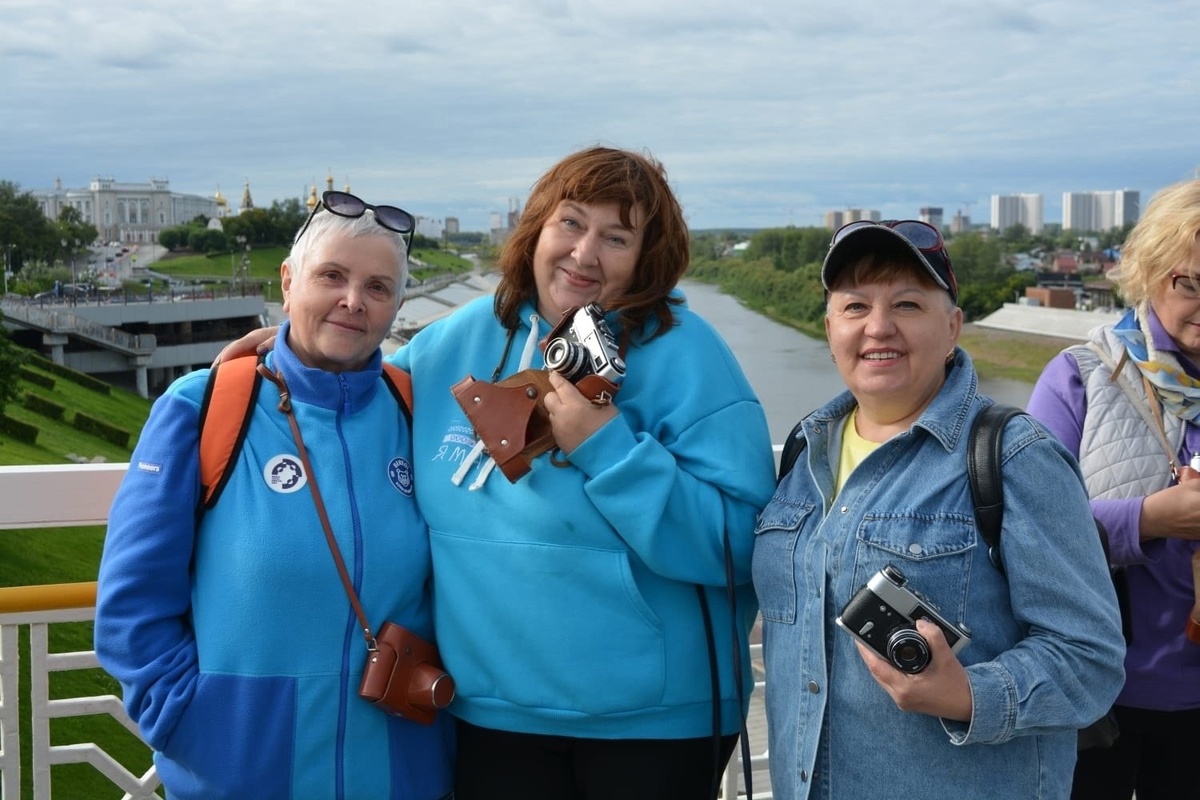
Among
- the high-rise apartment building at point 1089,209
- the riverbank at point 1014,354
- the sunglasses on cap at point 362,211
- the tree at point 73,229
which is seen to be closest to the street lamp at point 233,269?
the tree at point 73,229

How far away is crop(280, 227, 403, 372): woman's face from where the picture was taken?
187cm

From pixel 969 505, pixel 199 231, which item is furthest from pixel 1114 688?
pixel 199 231

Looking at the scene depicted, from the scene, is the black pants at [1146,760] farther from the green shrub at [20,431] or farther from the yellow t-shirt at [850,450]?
the green shrub at [20,431]

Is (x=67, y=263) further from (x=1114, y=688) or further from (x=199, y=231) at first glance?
(x=1114, y=688)

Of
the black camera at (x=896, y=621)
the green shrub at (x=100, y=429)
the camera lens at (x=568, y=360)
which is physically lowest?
the green shrub at (x=100, y=429)

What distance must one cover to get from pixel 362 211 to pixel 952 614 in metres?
1.17

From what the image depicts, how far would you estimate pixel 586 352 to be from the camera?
1.78 m

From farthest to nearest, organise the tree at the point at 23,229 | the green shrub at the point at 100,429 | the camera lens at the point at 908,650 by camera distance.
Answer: the tree at the point at 23,229
the green shrub at the point at 100,429
the camera lens at the point at 908,650

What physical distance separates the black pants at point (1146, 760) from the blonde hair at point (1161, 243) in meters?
0.77

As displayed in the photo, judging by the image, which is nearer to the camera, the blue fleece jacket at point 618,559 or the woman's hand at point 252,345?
the blue fleece jacket at point 618,559

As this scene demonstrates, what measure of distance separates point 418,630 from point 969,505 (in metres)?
0.97

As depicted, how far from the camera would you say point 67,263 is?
63.4 m

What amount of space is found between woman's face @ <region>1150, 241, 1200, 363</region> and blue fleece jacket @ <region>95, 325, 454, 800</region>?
1450 mm

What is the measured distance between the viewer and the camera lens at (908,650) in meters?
1.44
